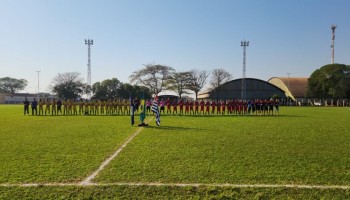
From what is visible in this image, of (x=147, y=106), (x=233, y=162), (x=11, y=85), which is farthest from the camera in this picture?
(x=11, y=85)

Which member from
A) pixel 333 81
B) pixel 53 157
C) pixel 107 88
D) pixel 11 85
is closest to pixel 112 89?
pixel 107 88

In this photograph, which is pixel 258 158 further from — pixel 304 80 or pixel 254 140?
pixel 304 80

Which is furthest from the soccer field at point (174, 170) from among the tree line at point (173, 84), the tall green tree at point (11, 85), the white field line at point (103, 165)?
the tall green tree at point (11, 85)

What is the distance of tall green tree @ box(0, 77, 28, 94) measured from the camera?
135 metres

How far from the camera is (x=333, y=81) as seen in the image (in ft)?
261

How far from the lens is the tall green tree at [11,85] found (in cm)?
13475

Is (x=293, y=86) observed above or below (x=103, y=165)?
above

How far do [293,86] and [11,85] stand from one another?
106 meters

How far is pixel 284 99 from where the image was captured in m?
90.6

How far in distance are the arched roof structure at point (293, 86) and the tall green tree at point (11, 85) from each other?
99.2 meters

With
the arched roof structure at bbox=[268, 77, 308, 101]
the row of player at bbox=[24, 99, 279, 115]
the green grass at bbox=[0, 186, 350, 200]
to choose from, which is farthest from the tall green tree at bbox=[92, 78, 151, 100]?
the green grass at bbox=[0, 186, 350, 200]

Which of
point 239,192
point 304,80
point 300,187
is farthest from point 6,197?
point 304,80

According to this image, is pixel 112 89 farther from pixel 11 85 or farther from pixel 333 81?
pixel 11 85

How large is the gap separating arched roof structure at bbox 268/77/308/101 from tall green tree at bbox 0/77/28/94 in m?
99.2
